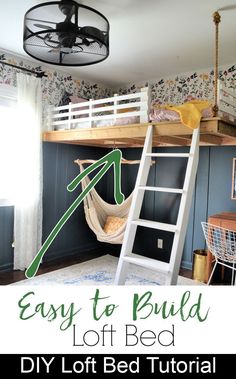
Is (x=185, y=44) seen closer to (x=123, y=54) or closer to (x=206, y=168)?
(x=123, y=54)

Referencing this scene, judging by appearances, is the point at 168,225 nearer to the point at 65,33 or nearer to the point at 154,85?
the point at 65,33

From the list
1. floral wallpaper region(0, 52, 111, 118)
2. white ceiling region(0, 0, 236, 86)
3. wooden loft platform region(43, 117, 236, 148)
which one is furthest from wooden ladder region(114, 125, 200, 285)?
floral wallpaper region(0, 52, 111, 118)

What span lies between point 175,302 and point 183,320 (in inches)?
2.8

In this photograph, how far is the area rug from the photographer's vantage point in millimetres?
3098

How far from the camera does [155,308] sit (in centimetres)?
118

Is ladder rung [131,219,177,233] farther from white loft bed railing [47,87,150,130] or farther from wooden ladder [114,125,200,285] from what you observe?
white loft bed railing [47,87,150,130]

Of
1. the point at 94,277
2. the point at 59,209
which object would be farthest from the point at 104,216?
A: the point at 94,277

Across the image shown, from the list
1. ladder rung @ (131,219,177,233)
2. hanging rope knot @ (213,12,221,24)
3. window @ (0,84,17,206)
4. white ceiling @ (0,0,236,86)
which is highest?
white ceiling @ (0,0,236,86)

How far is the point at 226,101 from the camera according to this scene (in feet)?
8.14

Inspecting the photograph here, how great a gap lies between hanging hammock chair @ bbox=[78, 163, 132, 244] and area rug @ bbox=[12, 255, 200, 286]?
1.14 feet

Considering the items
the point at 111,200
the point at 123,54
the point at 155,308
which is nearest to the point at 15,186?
the point at 111,200

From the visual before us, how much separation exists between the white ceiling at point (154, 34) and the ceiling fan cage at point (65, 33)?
1.05 feet

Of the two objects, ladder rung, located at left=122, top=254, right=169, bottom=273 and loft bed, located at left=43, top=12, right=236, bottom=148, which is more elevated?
loft bed, located at left=43, top=12, right=236, bottom=148

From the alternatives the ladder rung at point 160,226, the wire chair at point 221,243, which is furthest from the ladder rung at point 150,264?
the wire chair at point 221,243
